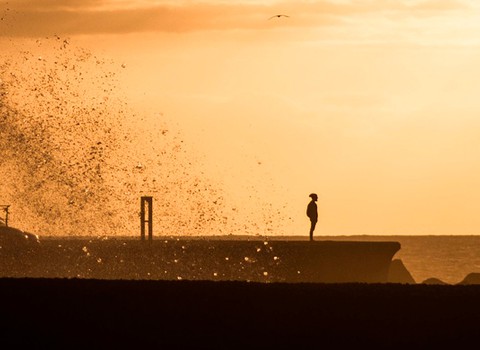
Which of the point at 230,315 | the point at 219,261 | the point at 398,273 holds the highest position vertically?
the point at 398,273

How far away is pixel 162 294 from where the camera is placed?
20.6 metres

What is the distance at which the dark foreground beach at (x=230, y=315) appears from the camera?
17.4m

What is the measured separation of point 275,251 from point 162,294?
63.5ft

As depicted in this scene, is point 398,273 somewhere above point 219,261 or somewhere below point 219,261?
above

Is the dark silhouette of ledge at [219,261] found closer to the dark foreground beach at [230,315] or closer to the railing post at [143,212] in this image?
the railing post at [143,212]

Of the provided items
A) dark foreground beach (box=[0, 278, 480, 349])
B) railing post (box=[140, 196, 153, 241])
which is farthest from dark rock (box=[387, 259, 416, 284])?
dark foreground beach (box=[0, 278, 480, 349])

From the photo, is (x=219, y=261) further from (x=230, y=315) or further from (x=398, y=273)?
(x=230, y=315)

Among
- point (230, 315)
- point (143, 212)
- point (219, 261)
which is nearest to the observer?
point (230, 315)

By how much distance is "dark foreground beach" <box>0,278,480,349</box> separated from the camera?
1741 cm

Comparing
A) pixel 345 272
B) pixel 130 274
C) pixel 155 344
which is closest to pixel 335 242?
pixel 345 272

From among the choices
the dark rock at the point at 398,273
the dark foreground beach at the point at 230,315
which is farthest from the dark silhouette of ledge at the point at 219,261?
the dark foreground beach at the point at 230,315

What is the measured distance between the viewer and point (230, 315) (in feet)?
62.1

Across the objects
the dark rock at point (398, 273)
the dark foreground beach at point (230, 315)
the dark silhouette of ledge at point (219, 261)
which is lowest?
the dark foreground beach at point (230, 315)

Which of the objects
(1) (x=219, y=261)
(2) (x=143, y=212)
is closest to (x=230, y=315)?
(1) (x=219, y=261)
